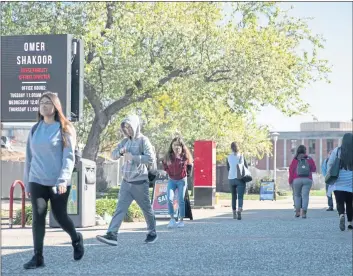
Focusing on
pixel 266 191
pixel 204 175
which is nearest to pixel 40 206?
pixel 204 175

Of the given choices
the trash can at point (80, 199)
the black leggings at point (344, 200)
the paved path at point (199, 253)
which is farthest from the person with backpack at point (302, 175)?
the trash can at point (80, 199)

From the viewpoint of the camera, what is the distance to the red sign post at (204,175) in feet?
84.4

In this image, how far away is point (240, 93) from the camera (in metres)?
31.0

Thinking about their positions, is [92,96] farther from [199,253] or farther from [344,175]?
[199,253]

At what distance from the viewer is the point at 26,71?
17.8 m

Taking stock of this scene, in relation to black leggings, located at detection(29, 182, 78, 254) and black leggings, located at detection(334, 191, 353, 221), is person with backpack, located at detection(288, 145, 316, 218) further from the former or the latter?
black leggings, located at detection(29, 182, 78, 254)

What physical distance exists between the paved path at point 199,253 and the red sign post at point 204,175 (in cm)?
1015

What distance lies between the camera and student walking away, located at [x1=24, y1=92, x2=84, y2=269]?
8938 millimetres

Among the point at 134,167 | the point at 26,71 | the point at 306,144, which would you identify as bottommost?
the point at 134,167

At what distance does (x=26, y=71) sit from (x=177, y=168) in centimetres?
422

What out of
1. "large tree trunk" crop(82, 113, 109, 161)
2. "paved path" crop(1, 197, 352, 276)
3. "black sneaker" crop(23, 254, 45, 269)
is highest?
"large tree trunk" crop(82, 113, 109, 161)

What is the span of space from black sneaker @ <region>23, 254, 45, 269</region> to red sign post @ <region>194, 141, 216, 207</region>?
16.9 metres

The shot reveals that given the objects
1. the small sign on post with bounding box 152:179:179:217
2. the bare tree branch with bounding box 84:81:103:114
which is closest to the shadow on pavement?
the small sign on post with bounding box 152:179:179:217

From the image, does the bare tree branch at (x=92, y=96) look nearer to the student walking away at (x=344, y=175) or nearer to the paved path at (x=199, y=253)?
the paved path at (x=199, y=253)
